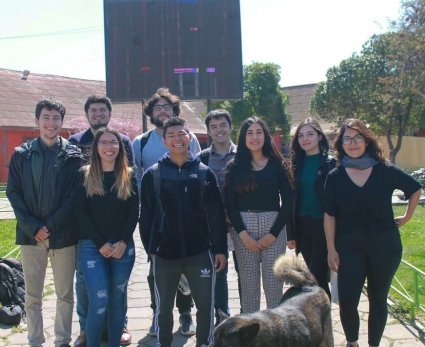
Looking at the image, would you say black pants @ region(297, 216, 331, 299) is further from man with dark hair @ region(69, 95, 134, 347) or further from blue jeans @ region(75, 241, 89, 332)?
blue jeans @ region(75, 241, 89, 332)

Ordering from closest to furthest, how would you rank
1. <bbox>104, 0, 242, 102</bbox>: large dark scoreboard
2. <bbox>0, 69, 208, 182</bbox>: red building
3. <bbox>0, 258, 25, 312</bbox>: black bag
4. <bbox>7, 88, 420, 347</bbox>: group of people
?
<bbox>7, 88, 420, 347</bbox>: group of people
<bbox>0, 258, 25, 312</bbox>: black bag
<bbox>104, 0, 242, 102</bbox>: large dark scoreboard
<bbox>0, 69, 208, 182</bbox>: red building

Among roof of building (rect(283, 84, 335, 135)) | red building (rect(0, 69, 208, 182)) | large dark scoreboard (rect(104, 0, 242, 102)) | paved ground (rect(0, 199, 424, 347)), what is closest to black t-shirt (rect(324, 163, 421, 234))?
paved ground (rect(0, 199, 424, 347))

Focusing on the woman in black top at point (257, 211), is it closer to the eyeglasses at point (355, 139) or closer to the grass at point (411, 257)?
the eyeglasses at point (355, 139)

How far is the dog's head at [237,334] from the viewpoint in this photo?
10.2 feet

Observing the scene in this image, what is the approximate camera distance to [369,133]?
4.29 metres

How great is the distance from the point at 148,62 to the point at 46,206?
920 cm

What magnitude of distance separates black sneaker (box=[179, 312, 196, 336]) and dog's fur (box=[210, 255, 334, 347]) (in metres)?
1.42

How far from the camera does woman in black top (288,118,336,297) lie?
15.1ft

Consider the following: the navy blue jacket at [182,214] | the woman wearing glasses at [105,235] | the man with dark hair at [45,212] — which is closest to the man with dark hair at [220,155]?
the navy blue jacket at [182,214]

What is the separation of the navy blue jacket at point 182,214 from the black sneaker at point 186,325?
3.97ft

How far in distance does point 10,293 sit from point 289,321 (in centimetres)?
334

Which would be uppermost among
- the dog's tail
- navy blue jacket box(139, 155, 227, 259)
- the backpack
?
navy blue jacket box(139, 155, 227, 259)

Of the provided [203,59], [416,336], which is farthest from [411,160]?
[416,336]

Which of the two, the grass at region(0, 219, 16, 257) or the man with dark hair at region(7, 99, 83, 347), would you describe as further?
the grass at region(0, 219, 16, 257)
